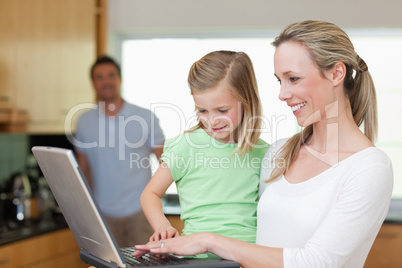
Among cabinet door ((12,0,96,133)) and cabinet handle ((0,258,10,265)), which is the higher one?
cabinet door ((12,0,96,133))

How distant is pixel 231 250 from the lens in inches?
47.2

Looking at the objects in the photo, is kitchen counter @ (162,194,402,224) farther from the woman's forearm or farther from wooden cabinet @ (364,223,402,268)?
the woman's forearm

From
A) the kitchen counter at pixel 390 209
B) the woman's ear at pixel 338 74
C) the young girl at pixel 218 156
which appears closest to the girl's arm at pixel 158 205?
the young girl at pixel 218 156

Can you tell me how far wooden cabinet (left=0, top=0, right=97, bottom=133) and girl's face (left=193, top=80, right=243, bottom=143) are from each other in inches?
71.4

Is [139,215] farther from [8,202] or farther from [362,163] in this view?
[362,163]

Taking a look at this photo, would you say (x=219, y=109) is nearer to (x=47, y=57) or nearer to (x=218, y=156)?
(x=218, y=156)

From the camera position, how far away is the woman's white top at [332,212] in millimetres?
1190

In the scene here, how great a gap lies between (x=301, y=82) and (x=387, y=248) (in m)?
2.58

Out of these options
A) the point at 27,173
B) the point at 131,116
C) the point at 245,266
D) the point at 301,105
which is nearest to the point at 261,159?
the point at 301,105

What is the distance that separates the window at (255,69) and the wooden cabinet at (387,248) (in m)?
0.47

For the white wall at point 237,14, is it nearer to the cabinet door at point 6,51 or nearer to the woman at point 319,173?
the cabinet door at point 6,51

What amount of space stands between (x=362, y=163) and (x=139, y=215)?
2112 millimetres

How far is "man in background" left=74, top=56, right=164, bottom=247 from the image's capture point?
3.17m

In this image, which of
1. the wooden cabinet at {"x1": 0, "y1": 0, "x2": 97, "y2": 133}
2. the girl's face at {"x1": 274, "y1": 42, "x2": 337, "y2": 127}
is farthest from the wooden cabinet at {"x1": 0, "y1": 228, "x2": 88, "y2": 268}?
the girl's face at {"x1": 274, "y1": 42, "x2": 337, "y2": 127}
